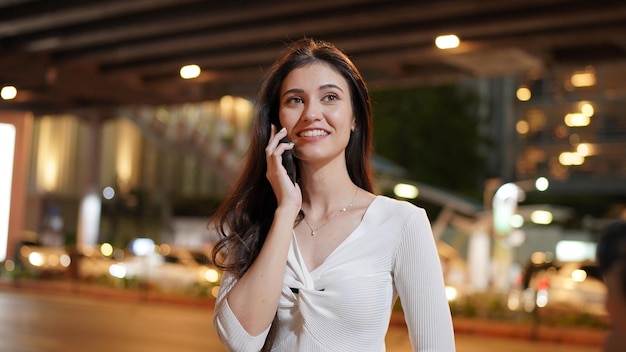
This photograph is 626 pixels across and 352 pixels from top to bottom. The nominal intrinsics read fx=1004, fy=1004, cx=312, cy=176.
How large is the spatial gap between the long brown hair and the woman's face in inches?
1.7

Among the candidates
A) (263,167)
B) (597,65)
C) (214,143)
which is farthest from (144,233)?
(263,167)

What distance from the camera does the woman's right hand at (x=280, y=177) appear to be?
2.64m

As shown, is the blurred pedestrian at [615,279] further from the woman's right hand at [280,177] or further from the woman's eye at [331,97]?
the woman's eye at [331,97]

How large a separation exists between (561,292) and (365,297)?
74.3 feet

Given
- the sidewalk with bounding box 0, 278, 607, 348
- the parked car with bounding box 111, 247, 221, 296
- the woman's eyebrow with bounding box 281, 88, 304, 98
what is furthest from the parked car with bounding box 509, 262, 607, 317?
the woman's eyebrow with bounding box 281, 88, 304, 98

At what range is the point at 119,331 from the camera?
1719 centimetres

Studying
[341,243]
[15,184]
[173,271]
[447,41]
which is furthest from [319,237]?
[173,271]

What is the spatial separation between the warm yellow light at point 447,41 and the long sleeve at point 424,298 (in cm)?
1721

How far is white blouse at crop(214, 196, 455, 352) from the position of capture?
99.8 inches

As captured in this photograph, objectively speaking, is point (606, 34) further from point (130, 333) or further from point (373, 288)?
point (373, 288)

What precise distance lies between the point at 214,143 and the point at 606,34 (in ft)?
80.6

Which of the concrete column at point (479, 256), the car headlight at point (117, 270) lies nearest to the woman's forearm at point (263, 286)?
the concrete column at point (479, 256)

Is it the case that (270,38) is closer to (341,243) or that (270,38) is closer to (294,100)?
(294,100)

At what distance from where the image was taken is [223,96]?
97.4 ft
